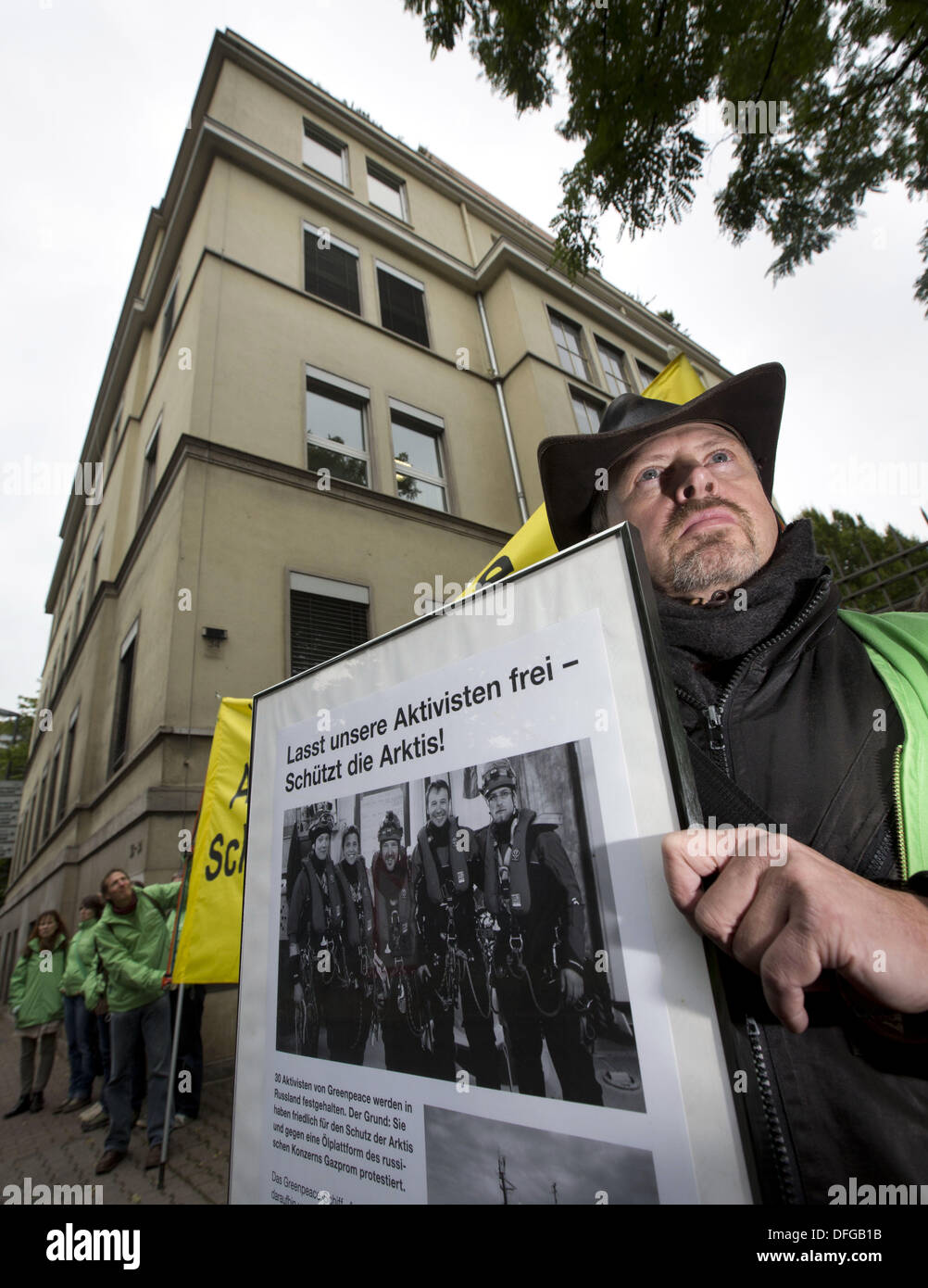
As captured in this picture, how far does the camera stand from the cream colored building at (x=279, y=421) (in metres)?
7.48

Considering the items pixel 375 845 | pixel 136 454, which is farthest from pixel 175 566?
pixel 375 845

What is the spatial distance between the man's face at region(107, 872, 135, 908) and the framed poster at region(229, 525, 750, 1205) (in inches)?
143

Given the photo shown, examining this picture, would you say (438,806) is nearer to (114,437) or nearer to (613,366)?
(613,366)

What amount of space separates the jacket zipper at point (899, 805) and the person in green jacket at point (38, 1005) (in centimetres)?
831

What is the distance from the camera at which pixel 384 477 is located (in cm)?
980

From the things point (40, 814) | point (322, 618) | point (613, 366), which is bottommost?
point (40, 814)

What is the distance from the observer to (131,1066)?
4387 millimetres

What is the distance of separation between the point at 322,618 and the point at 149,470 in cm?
524

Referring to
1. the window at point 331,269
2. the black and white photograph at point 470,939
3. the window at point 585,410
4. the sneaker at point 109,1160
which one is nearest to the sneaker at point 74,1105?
the sneaker at point 109,1160

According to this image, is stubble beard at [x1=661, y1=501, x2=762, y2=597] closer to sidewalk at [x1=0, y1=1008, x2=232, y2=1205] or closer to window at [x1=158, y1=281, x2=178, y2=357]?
sidewalk at [x1=0, y1=1008, x2=232, y2=1205]

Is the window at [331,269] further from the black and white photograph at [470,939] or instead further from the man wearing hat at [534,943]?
the man wearing hat at [534,943]

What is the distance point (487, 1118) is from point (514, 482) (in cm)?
1130

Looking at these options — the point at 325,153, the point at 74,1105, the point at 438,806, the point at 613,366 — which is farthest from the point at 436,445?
the point at 438,806
